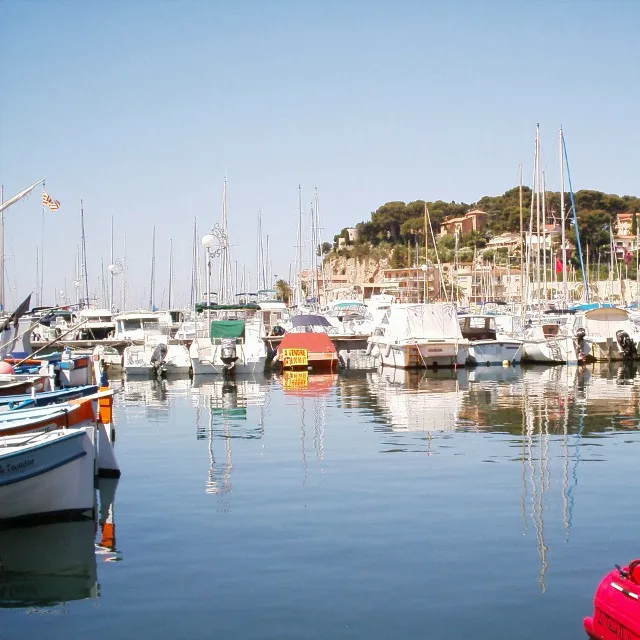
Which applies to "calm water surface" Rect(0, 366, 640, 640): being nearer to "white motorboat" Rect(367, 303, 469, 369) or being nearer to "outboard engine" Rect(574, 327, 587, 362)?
"white motorboat" Rect(367, 303, 469, 369)

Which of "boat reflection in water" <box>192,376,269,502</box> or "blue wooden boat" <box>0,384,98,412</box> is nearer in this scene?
"blue wooden boat" <box>0,384,98,412</box>

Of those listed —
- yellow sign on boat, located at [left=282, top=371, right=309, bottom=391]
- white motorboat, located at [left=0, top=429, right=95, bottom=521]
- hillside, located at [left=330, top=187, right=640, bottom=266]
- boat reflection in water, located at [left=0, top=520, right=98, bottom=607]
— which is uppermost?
hillside, located at [left=330, top=187, right=640, bottom=266]

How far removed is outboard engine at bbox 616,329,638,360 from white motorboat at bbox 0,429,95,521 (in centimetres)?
3786

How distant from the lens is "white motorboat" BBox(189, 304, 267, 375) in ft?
135

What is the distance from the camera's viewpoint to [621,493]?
15.3 meters

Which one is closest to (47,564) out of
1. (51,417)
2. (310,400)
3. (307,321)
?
(51,417)

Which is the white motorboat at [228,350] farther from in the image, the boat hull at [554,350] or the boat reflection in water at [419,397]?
the boat hull at [554,350]

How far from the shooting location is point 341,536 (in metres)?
12.7

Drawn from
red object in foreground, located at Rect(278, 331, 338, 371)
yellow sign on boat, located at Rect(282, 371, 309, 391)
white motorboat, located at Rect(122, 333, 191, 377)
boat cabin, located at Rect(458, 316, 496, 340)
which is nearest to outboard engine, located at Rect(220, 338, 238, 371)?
white motorboat, located at Rect(122, 333, 191, 377)

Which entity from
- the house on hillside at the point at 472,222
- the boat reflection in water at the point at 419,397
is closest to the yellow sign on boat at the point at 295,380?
the boat reflection in water at the point at 419,397

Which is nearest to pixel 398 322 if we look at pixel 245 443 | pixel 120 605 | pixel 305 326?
pixel 305 326

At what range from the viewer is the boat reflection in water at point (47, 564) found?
1054 cm

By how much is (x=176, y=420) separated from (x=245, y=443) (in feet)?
17.1

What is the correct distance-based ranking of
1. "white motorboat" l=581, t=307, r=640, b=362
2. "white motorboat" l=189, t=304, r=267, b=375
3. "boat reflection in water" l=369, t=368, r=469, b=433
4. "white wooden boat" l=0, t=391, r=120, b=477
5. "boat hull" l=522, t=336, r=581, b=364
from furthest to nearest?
1. "white motorboat" l=581, t=307, r=640, b=362
2. "boat hull" l=522, t=336, r=581, b=364
3. "white motorboat" l=189, t=304, r=267, b=375
4. "boat reflection in water" l=369, t=368, r=469, b=433
5. "white wooden boat" l=0, t=391, r=120, b=477
